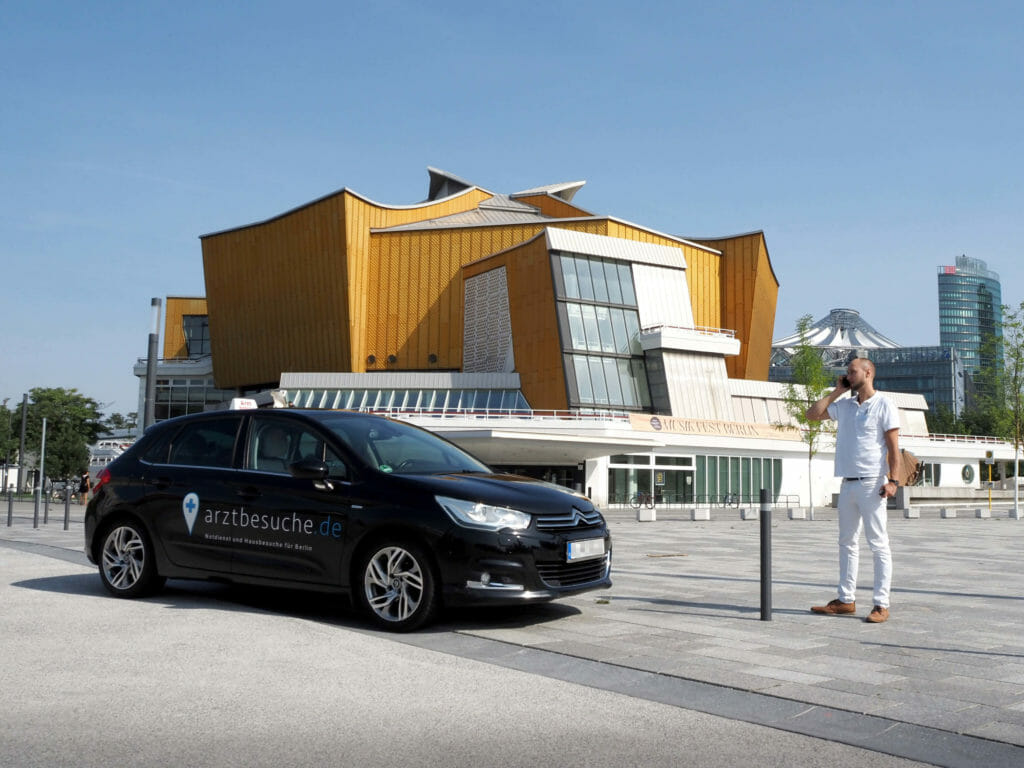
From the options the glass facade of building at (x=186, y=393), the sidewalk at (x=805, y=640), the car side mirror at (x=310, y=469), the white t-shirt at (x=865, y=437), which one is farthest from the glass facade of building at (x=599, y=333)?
the car side mirror at (x=310, y=469)

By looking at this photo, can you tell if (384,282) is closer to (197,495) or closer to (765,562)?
(197,495)

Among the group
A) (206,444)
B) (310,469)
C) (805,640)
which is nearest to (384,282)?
(206,444)

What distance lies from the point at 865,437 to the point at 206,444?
5.43 meters

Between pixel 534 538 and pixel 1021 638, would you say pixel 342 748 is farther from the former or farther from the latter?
pixel 1021 638

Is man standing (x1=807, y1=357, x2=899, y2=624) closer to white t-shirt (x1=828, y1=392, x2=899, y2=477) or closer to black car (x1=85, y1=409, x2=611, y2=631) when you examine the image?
white t-shirt (x1=828, y1=392, x2=899, y2=477)

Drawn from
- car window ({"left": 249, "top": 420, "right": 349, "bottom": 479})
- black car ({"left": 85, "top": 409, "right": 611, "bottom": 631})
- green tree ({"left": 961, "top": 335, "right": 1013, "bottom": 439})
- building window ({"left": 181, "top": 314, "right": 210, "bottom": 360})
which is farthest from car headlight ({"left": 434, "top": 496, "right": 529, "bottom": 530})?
building window ({"left": 181, "top": 314, "right": 210, "bottom": 360})

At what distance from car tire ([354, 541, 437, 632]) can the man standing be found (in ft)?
10.1

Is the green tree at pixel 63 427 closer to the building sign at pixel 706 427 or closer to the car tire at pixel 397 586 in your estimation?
the building sign at pixel 706 427

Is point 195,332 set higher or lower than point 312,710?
higher

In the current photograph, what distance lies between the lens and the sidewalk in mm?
4762

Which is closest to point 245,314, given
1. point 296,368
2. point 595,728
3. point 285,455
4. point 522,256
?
point 296,368

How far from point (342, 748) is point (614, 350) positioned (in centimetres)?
4828

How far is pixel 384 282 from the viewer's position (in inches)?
2393

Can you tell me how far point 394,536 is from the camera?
689 cm
